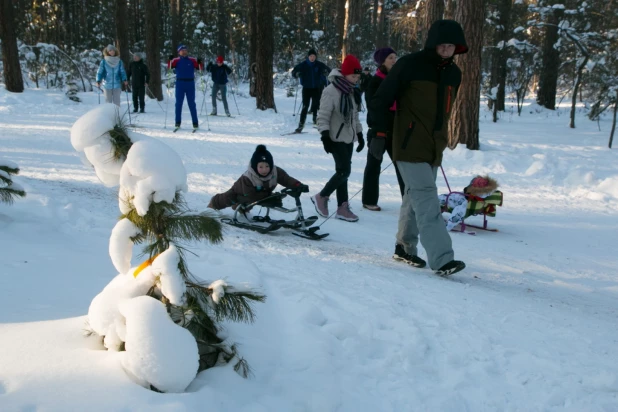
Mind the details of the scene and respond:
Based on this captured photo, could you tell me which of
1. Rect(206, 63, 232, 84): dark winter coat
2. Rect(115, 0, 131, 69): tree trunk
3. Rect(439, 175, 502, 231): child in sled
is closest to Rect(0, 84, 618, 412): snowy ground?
Rect(439, 175, 502, 231): child in sled

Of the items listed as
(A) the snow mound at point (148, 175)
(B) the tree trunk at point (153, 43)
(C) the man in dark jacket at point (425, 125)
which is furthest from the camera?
(B) the tree trunk at point (153, 43)

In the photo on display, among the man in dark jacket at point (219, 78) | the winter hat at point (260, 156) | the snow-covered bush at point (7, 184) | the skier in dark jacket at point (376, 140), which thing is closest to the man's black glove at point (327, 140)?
the skier in dark jacket at point (376, 140)

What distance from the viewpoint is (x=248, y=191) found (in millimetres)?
6422

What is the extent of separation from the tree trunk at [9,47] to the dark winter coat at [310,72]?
33.6ft

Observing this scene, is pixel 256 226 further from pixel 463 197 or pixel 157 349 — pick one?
pixel 157 349

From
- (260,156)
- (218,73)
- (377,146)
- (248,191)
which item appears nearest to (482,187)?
(377,146)

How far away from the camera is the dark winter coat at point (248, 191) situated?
6.42 meters

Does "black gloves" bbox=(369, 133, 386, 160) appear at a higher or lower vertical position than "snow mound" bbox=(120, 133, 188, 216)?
lower

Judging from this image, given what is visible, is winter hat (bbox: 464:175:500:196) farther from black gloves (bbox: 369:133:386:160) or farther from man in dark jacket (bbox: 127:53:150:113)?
man in dark jacket (bbox: 127:53:150:113)

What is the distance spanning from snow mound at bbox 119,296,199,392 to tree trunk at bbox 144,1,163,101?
1842cm

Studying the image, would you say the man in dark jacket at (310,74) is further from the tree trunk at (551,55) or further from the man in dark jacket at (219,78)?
the tree trunk at (551,55)

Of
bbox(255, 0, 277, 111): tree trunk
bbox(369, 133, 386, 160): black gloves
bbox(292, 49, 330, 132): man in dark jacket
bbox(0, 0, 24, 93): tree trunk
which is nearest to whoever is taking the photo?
bbox(369, 133, 386, 160): black gloves

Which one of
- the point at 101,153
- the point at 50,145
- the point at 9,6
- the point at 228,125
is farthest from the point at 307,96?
the point at 101,153

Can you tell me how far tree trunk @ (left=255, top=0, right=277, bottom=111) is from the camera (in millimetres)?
16203
